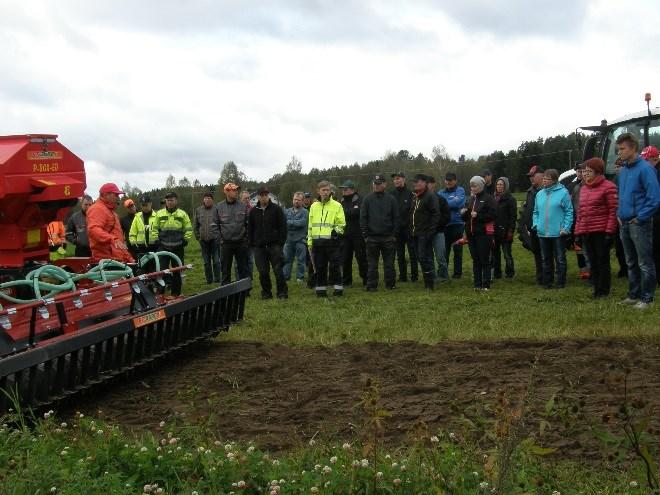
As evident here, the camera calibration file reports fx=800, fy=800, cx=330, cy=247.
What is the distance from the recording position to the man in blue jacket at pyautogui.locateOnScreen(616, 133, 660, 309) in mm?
8922

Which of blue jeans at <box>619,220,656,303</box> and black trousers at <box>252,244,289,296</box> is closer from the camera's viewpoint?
blue jeans at <box>619,220,656,303</box>

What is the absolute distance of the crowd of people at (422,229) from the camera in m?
9.19

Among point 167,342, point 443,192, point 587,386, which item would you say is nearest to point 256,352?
point 167,342

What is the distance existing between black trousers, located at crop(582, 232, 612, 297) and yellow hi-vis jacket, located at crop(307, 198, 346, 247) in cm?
375

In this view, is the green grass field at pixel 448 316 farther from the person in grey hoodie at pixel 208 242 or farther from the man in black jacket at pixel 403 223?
the person in grey hoodie at pixel 208 242

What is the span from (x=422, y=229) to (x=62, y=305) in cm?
679

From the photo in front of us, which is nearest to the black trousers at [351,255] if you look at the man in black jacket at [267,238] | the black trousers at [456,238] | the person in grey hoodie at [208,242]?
the black trousers at [456,238]

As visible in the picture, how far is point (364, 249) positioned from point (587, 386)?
8.14 metres

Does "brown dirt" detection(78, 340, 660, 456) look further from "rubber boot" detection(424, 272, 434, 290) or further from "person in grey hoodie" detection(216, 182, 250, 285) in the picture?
"person in grey hoodie" detection(216, 182, 250, 285)

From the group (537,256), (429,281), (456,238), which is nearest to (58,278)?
(429,281)

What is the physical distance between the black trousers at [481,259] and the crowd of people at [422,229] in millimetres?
17

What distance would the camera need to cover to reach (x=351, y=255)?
13.8m

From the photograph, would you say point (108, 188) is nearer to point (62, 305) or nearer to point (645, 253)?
point (62, 305)

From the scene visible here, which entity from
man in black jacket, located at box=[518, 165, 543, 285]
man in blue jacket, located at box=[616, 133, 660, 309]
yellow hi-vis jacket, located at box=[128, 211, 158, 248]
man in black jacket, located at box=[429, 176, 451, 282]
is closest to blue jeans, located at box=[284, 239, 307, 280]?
yellow hi-vis jacket, located at box=[128, 211, 158, 248]
